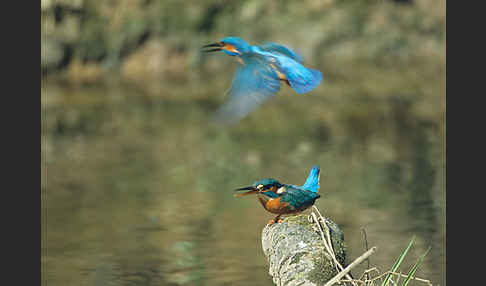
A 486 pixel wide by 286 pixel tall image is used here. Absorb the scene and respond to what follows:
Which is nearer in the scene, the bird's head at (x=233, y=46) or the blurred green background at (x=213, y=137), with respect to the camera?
the bird's head at (x=233, y=46)

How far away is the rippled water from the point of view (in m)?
7.54

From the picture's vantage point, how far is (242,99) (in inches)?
169

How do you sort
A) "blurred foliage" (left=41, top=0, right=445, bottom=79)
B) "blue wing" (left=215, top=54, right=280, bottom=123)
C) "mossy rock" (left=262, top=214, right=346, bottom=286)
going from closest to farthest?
1. "blue wing" (left=215, top=54, right=280, bottom=123)
2. "mossy rock" (left=262, top=214, right=346, bottom=286)
3. "blurred foliage" (left=41, top=0, right=445, bottom=79)

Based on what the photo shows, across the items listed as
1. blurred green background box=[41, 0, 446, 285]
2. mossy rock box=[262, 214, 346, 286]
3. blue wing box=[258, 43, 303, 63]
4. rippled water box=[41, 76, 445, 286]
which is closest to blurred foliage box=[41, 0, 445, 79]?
blurred green background box=[41, 0, 446, 285]

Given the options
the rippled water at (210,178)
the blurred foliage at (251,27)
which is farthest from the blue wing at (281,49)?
the blurred foliage at (251,27)

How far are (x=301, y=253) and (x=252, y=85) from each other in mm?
1191

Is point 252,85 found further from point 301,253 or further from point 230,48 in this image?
point 301,253

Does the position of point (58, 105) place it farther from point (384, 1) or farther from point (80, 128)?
point (384, 1)

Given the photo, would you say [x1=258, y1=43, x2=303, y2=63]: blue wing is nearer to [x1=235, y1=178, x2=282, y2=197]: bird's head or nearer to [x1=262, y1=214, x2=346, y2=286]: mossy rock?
[x1=235, y1=178, x2=282, y2=197]: bird's head

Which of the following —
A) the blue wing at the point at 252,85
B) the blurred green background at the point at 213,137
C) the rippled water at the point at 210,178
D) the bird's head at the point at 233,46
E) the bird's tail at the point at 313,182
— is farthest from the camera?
the blurred green background at the point at 213,137

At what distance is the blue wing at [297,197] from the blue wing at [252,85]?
60cm

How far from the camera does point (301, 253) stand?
5.00 metres

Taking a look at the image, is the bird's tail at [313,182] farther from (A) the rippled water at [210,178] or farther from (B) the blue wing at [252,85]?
(A) the rippled water at [210,178]

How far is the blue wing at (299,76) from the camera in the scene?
4.27 meters
